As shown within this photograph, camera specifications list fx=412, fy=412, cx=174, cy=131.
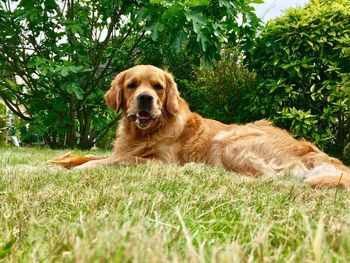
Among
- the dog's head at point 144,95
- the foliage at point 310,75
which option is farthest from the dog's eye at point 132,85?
the foliage at point 310,75

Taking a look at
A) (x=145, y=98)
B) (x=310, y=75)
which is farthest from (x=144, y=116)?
(x=310, y=75)

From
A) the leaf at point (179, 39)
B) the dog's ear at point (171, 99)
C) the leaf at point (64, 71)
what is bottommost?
the dog's ear at point (171, 99)

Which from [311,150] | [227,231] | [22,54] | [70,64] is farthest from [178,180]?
[22,54]

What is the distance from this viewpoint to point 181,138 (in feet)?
12.3

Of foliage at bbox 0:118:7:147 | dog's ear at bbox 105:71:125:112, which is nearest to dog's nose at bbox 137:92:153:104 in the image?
dog's ear at bbox 105:71:125:112

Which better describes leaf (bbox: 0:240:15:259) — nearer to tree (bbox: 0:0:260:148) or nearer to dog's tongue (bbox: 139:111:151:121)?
dog's tongue (bbox: 139:111:151:121)

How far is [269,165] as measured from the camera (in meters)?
3.24

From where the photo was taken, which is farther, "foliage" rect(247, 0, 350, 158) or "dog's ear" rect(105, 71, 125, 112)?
"foliage" rect(247, 0, 350, 158)

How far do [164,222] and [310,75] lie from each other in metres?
5.10

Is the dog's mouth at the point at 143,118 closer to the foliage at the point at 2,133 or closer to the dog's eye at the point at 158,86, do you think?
the dog's eye at the point at 158,86

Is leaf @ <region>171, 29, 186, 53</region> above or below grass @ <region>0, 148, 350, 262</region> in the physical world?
above

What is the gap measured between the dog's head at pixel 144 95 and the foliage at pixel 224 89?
112 inches

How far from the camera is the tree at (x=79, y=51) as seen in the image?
5.51 meters

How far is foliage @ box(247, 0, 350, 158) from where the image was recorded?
5438 mm
